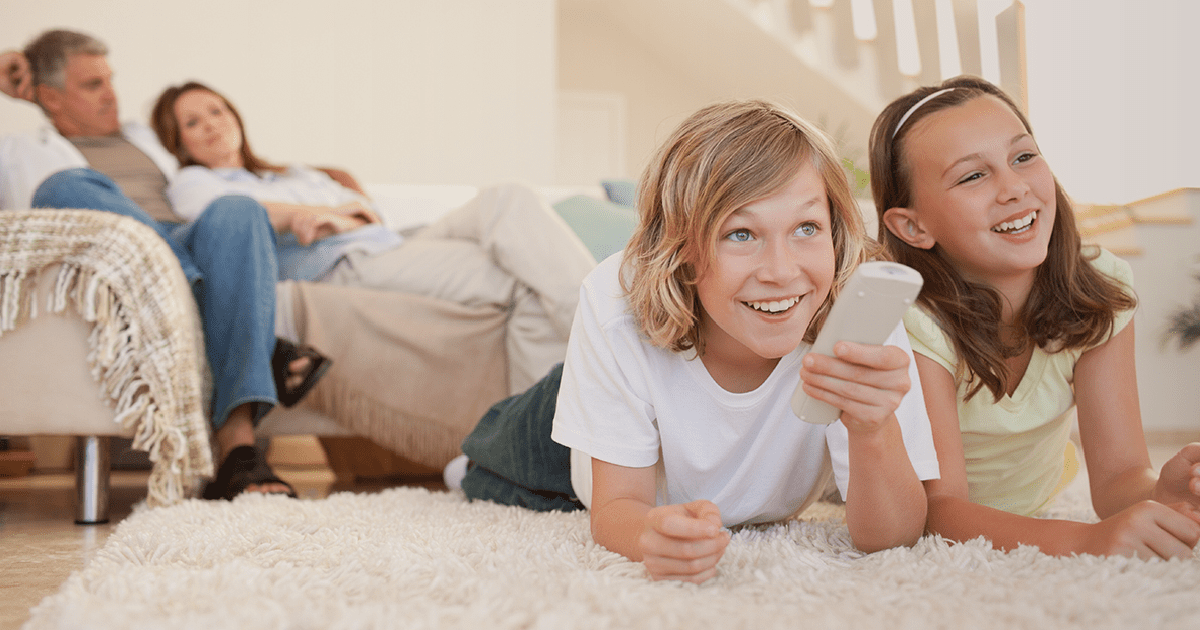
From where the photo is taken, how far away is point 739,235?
2.39ft

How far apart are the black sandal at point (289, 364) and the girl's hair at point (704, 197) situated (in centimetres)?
74

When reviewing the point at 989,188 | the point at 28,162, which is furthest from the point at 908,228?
the point at 28,162

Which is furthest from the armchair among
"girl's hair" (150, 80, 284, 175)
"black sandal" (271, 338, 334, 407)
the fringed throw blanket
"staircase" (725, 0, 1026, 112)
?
"staircase" (725, 0, 1026, 112)

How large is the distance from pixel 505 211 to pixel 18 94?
1280mm

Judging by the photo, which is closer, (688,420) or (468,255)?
(688,420)

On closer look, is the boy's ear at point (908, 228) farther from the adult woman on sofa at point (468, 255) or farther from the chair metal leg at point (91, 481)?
the chair metal leg at point (91, 481)

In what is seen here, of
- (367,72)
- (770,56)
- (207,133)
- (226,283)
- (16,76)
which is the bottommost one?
(226,283)

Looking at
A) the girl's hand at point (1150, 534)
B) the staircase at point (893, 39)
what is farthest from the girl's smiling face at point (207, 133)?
the staircase at point (893, 39)

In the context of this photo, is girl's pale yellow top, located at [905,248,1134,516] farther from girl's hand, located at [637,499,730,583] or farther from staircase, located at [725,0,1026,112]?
staircase, located at [725,0,1026,112]

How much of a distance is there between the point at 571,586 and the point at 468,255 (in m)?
1.05

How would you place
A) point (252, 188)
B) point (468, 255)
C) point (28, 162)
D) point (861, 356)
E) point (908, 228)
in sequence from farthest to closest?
point (252, 188)
point (468, 255)
point (28, 162)
point (908, 228)
point (861, 356)

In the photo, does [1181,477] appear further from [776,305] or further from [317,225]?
[317,225]

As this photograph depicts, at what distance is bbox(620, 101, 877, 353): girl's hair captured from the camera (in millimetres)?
716

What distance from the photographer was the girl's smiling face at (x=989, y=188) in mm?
871
